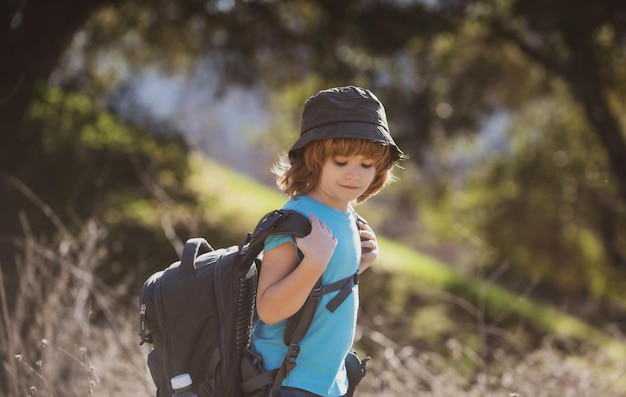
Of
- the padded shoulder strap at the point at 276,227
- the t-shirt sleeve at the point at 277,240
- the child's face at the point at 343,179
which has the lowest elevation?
the t-shirt sleeve at the point at 277,240

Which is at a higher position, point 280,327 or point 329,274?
point 329,274

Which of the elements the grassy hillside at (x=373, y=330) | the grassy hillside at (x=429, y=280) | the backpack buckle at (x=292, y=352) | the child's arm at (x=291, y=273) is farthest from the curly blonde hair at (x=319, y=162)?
the grassy hillside at (x=429, y=280)

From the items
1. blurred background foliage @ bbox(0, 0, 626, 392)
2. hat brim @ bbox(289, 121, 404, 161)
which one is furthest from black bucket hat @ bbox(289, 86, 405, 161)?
blurred background foliage @ bbox(0, 0, 626, 392)

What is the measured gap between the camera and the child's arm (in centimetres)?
188

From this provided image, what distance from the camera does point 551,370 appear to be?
4.08 meters

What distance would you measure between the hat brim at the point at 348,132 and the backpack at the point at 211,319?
7.8 inches

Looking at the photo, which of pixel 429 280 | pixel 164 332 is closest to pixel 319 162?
pixel 164 332

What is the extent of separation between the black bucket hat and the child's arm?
214mm

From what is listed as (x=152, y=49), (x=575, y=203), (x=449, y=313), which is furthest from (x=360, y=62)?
(x=575, y=203)

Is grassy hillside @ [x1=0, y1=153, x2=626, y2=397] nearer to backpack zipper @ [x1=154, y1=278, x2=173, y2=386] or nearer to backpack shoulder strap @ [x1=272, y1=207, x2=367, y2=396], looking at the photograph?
backpack zipper @ [x1=154, y1=278, x2=173, y2=386]

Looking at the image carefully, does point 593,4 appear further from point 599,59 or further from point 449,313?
point 449,313

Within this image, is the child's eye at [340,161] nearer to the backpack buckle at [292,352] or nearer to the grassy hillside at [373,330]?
the backpack buckle at [292,352]

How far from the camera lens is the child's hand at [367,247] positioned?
2189mm

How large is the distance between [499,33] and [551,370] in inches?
278
